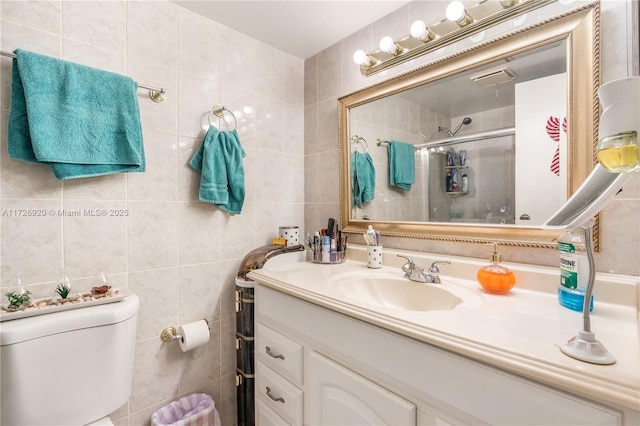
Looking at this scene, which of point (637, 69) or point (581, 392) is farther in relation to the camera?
point (637, 69)

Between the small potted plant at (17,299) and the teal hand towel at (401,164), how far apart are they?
1.42 meters

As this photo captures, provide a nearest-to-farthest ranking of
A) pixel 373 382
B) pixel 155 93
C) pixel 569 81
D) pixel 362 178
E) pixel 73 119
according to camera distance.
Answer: pixel 373 382 < pixel 569 81 < pixel 73 119 < pixel 155 93 < pixel 362 178

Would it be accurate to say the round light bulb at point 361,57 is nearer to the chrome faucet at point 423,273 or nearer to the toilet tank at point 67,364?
the chrome faucet at point 423,273

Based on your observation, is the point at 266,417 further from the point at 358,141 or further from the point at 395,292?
the point at 358,141

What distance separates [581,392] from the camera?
1.51 ft

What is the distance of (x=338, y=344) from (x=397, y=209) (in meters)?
0.71

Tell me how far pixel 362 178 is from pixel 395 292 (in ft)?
2.06

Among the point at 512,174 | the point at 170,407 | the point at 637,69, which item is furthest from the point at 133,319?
the point at 637,69

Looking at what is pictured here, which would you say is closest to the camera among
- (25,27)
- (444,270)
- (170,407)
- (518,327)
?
(518,327)

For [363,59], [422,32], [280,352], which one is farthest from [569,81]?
[280,352]

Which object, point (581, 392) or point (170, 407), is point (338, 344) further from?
point (170, 407)

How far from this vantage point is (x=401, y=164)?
1.32 metres

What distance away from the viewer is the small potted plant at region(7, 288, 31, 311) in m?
0.86

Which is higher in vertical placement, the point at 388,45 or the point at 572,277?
the point at 388,45
